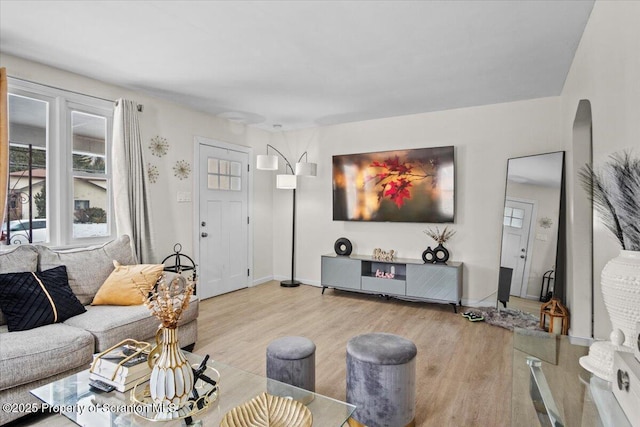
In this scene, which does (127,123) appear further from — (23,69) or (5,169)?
(5,169)

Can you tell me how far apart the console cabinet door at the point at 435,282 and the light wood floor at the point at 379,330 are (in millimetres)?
194

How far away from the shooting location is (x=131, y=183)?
3625 millimetres

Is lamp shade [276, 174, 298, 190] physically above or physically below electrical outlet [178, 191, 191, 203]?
above

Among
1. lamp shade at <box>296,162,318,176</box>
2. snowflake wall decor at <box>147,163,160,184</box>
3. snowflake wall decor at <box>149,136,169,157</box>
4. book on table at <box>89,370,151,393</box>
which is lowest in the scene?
book on table at <box>89,370,151,393</box>

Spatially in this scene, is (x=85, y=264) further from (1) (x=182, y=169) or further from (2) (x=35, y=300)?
(1) (x=182, y=169)

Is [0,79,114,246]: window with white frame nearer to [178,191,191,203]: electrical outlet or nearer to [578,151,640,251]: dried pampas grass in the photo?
[178,191,191,203]: electrical outlet

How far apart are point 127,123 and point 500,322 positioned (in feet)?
14.6

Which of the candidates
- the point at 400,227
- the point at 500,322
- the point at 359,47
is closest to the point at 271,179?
the point at 400,227

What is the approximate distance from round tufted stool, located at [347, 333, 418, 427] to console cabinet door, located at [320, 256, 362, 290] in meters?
2.80

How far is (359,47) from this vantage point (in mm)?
2783

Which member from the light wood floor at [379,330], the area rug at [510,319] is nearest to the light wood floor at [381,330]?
the light wood floor at [379,330]

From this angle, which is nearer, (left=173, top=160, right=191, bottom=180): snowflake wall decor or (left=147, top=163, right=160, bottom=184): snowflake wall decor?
(left=147, top=163, right=160, bottom=184): snowflake wall decor

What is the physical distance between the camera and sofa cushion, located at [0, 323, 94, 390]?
1.87m

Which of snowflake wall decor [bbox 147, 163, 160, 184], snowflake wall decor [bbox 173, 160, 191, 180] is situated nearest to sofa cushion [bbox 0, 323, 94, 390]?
snowflake wall decor [bbox 147, 163, 160, 184]
